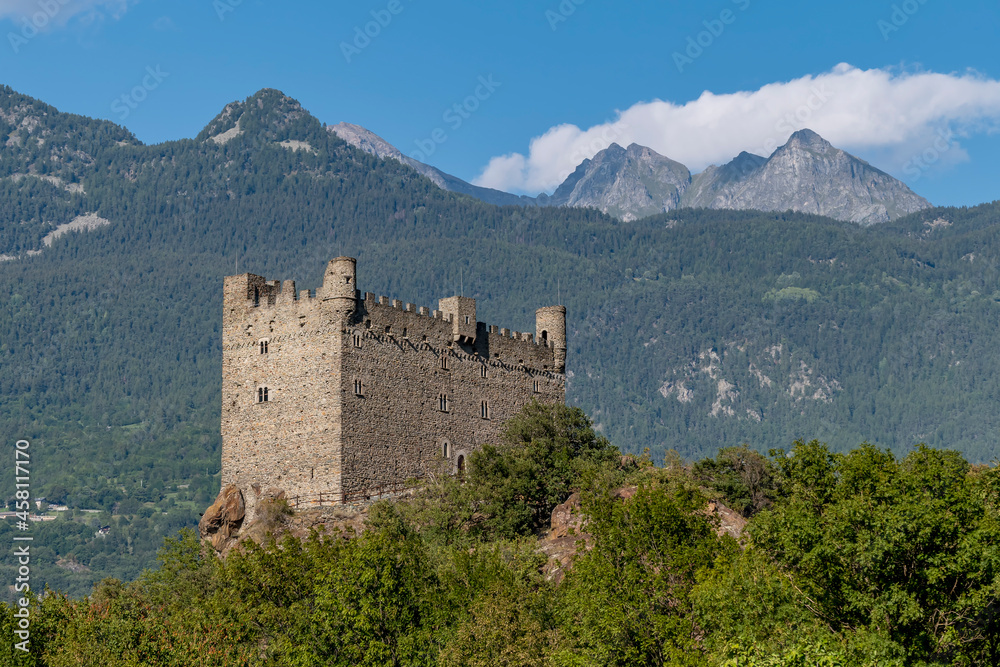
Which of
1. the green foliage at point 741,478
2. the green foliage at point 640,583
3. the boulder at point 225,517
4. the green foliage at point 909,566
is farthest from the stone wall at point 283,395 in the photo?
the green foliage at point 909,566

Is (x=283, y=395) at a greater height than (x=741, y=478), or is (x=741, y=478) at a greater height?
(x=283, y=395)

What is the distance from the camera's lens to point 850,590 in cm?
4756

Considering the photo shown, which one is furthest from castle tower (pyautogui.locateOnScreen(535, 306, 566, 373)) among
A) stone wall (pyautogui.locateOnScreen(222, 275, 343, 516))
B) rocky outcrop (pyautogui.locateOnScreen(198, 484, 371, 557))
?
rocky outcrop (pyautogui.locateOnScreen(198, 484, 371, 557))

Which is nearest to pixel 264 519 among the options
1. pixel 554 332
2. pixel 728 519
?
pixel 728 519

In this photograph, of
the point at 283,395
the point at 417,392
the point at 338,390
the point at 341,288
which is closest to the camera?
the point at 338,390

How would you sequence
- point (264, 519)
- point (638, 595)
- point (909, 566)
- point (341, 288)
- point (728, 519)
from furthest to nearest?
point (341, 288)
point (264, 519)
point (728, 519)
point (638, 595)
point (909, 566)

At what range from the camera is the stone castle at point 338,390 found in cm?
7925

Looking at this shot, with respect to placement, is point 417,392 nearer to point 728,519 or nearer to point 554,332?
point 554,332

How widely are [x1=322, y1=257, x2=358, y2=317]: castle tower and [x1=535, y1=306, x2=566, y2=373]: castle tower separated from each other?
23013 millimetres

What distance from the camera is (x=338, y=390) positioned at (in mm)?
78812

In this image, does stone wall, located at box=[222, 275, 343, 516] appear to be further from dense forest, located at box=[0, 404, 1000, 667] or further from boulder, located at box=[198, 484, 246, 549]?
dense forest, located at box=[0, 404, 1000, 667]

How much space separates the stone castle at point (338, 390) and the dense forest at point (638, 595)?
6.96m

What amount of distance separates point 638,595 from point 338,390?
96.7 feet

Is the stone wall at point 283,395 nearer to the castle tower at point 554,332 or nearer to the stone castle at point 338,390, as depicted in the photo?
the stone castle at point 338,390
